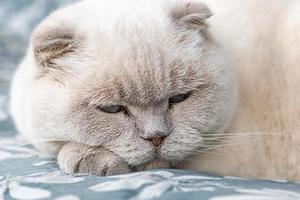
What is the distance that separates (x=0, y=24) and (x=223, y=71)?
2.13 meters

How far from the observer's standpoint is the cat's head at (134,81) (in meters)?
1.49

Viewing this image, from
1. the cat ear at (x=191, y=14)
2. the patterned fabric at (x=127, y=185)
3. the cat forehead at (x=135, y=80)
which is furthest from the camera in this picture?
the cat ear at (x=191, y=14)

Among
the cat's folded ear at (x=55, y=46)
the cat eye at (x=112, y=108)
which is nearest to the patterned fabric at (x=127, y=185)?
the cat eye at (x=112, y=108)

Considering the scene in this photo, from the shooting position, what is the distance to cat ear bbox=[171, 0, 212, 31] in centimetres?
160

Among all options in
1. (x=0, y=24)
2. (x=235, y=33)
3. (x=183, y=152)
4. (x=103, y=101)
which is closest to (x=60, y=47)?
(x=103, y=101)

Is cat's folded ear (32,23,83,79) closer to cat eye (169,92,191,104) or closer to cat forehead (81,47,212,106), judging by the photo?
cat forehead (81,47,212,106)

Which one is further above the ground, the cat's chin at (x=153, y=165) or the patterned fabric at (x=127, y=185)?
the cat's chin at (x=153, y=165)

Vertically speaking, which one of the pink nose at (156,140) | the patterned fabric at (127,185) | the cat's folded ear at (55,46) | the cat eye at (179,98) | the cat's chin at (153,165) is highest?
the cat's folded ear at (55,46)

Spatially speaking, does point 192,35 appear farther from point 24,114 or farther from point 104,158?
point 24,114

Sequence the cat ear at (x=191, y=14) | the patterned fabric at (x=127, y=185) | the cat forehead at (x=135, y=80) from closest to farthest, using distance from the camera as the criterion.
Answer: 1. the patterned fabric at (x=127, y=185)
2. the cat forehead at (x=135, y=80)
3. the cat ear at (x=191, y=14)

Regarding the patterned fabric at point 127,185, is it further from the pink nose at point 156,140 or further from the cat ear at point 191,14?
the cat ear at point 191,14

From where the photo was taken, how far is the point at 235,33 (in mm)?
1759

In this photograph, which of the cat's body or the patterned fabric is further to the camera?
the cat's body

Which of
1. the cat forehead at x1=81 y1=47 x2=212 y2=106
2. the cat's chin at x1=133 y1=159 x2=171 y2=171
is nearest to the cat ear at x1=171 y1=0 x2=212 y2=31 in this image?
the cat forehead at x1=81 y1=47 x2=212 y2=106
